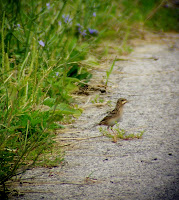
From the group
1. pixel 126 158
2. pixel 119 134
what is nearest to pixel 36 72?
pixel 119 134

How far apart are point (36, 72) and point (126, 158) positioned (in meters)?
1.23

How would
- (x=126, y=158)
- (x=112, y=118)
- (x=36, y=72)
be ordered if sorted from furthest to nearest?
(x=112, y=118) → (x=36, y=72) → (x=126, y=158)

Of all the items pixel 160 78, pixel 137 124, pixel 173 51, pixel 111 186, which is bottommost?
pixel 111 186

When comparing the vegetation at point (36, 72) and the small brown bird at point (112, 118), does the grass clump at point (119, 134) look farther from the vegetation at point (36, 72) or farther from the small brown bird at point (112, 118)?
the vegetation at point (36, 72)

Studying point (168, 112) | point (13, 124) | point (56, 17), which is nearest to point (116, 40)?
point (56, 17)

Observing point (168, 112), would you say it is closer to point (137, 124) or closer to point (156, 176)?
point (137, 124)

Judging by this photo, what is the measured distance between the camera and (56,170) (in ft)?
8.87

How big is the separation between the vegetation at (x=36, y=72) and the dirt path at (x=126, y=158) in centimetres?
23

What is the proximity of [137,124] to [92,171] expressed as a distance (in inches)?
42.7

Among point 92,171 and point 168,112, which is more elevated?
point 168,112

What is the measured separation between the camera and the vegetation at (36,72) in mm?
2695

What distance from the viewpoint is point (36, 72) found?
321 cm

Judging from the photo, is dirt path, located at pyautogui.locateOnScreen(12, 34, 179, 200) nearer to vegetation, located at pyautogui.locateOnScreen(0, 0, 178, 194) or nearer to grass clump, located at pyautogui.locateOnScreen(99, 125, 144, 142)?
grass clump, located at pyautogui.locateOnScreen(99, 125, 144, 142)

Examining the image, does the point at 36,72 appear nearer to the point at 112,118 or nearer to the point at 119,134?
the point at 112,118
